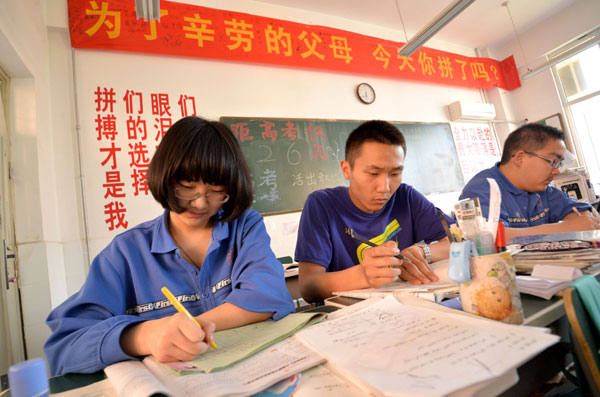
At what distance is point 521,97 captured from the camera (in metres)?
5.03

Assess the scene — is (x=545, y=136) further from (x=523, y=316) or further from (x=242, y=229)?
(x=242, y=229)

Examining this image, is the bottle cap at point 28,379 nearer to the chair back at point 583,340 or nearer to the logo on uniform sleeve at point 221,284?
the logo on uniform sleeve at point 221,284

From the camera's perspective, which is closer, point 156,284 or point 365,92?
point 156,284

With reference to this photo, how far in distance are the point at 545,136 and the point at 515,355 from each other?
1.84 m

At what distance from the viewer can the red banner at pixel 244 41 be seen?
254cm

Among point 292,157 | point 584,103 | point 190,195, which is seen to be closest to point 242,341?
point 190,195

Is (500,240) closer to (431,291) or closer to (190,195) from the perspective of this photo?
(431,291)

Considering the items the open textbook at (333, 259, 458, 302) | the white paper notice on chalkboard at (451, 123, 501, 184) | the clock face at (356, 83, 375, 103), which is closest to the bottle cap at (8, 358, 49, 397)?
the open textbook at (333, 259, 458, 302)

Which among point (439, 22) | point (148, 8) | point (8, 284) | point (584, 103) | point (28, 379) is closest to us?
point (28, 379)

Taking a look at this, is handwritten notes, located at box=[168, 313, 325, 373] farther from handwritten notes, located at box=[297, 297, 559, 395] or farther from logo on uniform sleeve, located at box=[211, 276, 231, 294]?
logo on uniform sleeve, located at box=[211, 276, 231, 294]

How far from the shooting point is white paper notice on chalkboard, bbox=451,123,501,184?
4.46 meters

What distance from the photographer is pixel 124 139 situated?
2.62 m

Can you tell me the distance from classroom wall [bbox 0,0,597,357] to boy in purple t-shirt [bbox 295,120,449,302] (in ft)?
5.70

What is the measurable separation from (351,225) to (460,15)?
4.31 m
